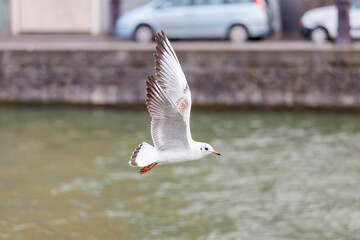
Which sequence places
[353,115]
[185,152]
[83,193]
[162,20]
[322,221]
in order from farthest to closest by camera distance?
[162,20] → [353,115] → [83,193] → [322,221] → [185,152]

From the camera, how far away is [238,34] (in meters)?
22.1

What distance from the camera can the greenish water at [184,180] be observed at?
14555 mm

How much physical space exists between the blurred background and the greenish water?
3 centimetres

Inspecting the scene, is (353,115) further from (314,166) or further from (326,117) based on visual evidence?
(314,166)

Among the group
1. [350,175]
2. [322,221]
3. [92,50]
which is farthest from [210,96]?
[322,221]

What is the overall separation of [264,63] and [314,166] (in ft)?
10.3

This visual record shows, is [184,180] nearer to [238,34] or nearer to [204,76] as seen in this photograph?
[204,76]

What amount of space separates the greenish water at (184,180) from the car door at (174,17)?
8.16ft

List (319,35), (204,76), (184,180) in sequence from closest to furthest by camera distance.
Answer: (184,180)
(204,76)
(319,35)

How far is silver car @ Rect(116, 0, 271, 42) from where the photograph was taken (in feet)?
72.5

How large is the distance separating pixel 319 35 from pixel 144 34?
3875mm

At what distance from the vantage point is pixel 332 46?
19781 millimetres

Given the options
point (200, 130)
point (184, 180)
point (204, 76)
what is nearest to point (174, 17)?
point (204, 76)

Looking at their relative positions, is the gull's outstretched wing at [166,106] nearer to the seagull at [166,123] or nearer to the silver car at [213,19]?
the seagull at [166,123]
